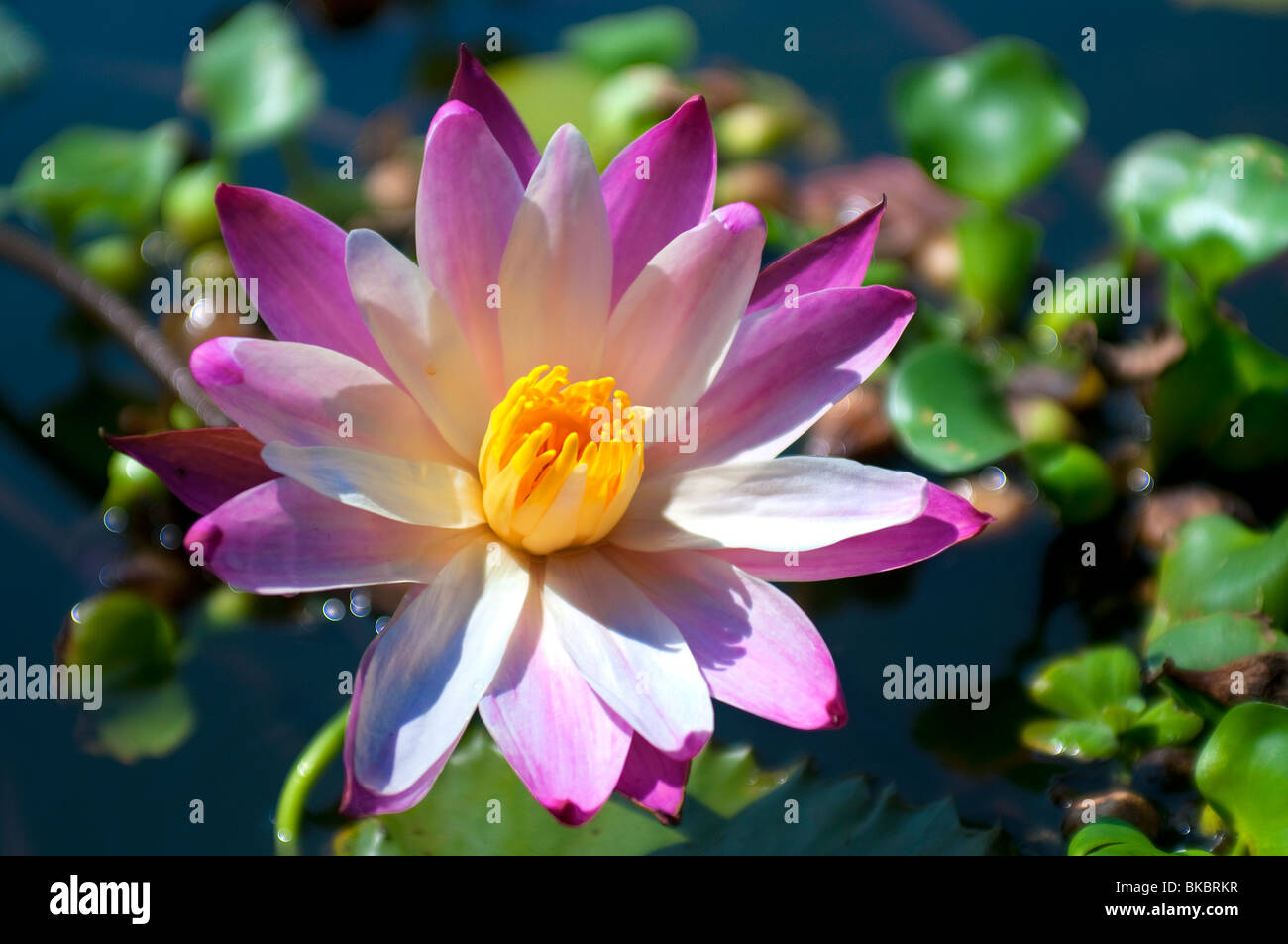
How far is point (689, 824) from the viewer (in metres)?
1.81

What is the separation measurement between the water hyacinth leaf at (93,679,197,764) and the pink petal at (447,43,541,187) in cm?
115

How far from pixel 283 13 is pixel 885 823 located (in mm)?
2920

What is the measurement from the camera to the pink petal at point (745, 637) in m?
1.40

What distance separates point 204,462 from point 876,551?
2.92ft

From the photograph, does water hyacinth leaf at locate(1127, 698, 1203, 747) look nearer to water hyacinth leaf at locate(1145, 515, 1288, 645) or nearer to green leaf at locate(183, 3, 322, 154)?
water hyacinth leaf at locate(1145, 515, 1288, 645)

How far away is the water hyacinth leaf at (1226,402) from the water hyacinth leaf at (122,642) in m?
2.02

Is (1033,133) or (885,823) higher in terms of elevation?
(1033,133)

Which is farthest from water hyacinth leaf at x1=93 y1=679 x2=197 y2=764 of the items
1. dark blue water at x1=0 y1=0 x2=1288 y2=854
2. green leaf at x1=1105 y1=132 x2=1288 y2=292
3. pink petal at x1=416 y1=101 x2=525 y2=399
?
green leaf at x1=1105 y1=132 x2=1288 y2=292

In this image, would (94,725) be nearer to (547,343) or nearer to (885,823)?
(547,343)

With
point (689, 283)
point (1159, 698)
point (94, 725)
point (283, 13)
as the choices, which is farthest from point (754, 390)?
point (283, 13)

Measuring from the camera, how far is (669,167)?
158cm

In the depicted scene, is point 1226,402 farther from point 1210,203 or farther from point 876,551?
point 876,551

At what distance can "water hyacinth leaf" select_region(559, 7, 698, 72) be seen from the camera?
10.2 ft
